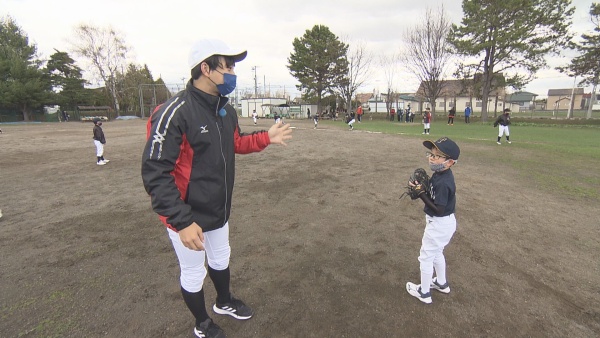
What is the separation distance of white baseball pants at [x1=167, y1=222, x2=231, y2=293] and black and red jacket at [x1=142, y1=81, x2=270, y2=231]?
0.55 feet

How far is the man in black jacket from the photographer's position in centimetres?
185

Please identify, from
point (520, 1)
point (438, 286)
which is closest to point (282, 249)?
point (438, 286)

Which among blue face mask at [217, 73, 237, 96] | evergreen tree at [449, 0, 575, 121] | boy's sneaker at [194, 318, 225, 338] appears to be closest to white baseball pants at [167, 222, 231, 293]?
boy's sneaker at [194, 318, 225, 338]

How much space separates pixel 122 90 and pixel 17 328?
195 ft

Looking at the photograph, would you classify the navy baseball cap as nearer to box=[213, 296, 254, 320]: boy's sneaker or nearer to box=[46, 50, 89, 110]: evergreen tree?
box=[213, 296, 254, 320]: boy's sneaker

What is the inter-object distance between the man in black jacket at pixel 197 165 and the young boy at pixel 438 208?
5.95 feet

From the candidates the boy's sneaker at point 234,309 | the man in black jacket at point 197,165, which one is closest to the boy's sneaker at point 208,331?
the man in black jacket at point 197,165

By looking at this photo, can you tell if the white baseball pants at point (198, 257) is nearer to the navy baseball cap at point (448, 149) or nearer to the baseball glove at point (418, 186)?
the baseball glove at point (418, 186)

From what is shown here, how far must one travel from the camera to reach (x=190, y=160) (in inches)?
81.0

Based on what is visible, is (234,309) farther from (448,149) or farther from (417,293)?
(448,149)

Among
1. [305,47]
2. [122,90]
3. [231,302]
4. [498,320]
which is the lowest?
[498,320]

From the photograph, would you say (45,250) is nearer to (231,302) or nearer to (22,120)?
(231,302)

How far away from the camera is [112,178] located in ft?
26.6

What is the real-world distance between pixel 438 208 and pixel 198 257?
7.06ft
